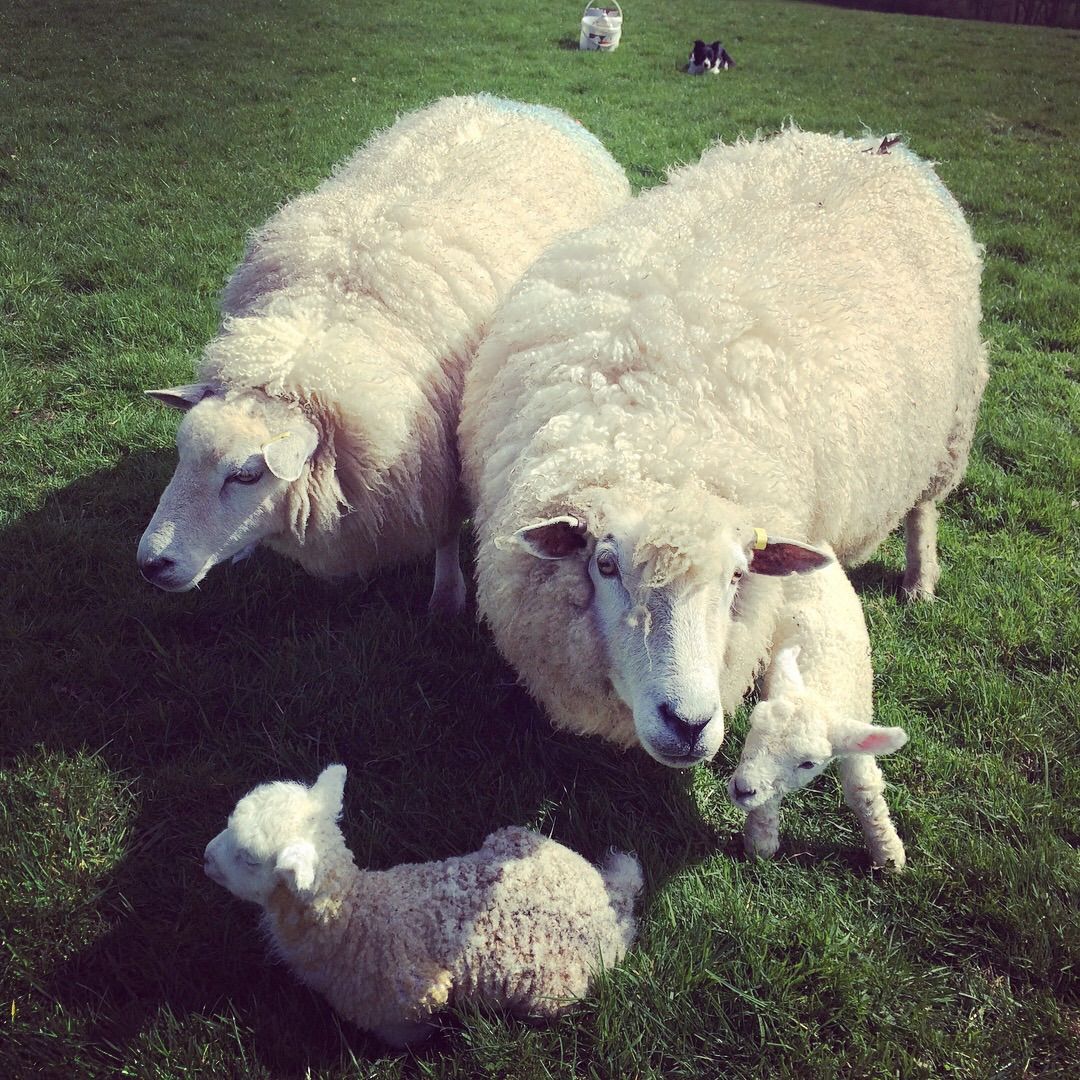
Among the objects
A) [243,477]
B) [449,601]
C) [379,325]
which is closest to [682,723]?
[243,477]

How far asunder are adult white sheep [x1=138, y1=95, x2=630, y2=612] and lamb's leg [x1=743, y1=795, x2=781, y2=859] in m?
1.45

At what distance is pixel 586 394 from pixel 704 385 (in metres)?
0.31

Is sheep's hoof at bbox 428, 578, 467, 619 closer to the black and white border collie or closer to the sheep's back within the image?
the sheep's back

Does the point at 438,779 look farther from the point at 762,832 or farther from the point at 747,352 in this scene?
the point at 747,352

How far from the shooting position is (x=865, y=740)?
191 cm

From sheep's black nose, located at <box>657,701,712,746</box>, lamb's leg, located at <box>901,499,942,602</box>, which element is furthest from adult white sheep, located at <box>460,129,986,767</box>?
lamb's leg, located at <box>901,499,942,602</box>

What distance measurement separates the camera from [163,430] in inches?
154

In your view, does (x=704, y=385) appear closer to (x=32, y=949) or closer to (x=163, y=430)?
(x=32, y=949)

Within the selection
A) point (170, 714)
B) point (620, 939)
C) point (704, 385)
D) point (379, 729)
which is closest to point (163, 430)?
point (170, 714)

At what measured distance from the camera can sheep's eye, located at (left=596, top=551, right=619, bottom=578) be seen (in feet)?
5.91

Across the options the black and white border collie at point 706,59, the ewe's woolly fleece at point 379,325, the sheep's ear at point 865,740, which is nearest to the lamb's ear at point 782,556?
the sheep's ear at point 865,740

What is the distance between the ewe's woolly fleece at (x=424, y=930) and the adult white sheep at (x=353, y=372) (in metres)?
0.97

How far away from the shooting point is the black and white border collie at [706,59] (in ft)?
33.6

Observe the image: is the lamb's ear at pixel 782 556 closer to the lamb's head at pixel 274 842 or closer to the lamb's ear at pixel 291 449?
the lamb's head at pixel 274 842
